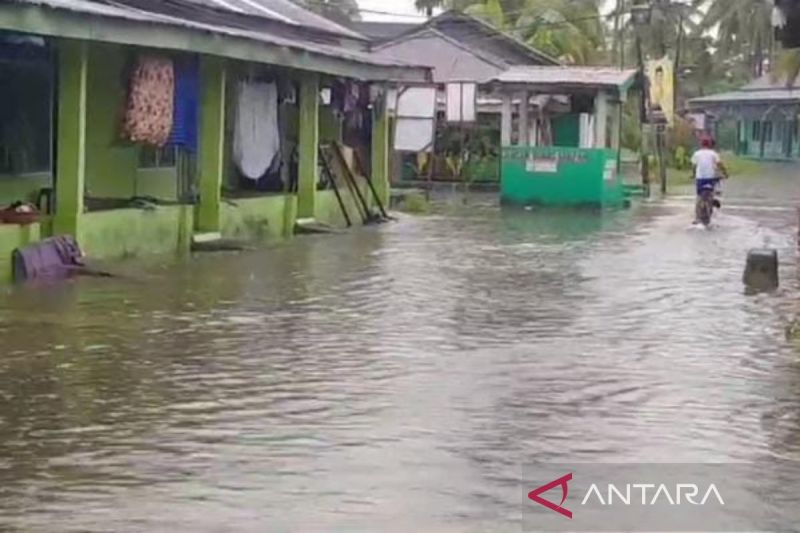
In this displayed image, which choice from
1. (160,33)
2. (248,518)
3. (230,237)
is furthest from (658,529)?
(230,237)

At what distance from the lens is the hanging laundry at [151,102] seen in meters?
18.1

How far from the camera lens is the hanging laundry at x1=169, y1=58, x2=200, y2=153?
19422 mm

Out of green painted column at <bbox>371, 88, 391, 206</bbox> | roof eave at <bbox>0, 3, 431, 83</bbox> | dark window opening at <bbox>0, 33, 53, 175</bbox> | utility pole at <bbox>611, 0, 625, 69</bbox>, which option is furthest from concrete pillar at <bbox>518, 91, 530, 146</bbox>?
utility pole at <bbox>611, 0, 625, 69</bbox>

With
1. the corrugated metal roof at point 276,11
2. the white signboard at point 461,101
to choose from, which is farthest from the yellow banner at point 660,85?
the corrugated metal roof at point 276,11

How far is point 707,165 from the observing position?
25344 millimetres

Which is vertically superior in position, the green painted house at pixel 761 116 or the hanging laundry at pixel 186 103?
the green painted house at pixel 761 116

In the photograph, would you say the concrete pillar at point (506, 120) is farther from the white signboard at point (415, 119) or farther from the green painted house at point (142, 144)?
the green painted house at point (142, 144)

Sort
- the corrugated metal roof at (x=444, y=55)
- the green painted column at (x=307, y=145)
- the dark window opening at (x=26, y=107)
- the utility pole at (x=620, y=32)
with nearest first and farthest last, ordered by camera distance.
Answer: the dark window opening at (x=26, y=107) → the green painted column at (x=307, y=145) → the corrugated metal roof at (x=444, y=55) → the utility pole at (x=620, y=32)

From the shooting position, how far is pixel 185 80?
1953 centimetres

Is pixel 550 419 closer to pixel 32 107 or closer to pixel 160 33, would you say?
pixel 160 33

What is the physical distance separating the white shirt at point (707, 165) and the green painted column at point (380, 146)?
6.06 metres

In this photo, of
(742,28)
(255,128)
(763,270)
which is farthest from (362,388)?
(742,28)

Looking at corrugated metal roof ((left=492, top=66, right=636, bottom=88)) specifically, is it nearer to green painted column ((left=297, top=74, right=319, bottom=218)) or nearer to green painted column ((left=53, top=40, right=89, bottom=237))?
green painted column ((left=297, top=74, right=319, bottom=218))

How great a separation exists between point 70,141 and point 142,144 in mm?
2305
